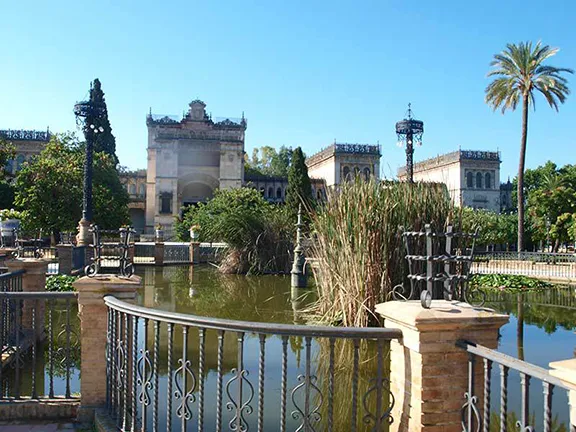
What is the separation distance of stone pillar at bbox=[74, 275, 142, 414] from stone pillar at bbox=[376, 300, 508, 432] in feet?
8.02

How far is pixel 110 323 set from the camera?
427cm

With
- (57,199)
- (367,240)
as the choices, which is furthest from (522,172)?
(57,199)

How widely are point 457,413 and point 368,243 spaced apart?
5144 millimetres

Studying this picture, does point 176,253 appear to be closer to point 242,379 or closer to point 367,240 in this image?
point 367,240

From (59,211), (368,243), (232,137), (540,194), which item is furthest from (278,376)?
(232,137)

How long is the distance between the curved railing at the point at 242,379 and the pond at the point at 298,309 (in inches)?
6.6

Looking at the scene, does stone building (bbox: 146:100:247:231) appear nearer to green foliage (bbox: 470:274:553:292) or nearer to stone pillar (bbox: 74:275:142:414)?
green foliage (bbox: 470:274:553:292)

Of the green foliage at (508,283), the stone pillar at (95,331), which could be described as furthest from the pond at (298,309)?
the stone pillar at (95,331)

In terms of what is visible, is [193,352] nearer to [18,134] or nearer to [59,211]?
[59,211]

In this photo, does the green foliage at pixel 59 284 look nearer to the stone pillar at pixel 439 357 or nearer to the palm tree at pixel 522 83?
the stone pillar at pixel 439 357

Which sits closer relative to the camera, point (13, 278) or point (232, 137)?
point (13, 278)

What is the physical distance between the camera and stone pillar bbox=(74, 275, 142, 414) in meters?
4.43

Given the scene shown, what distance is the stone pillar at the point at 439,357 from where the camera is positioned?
3.06 meters

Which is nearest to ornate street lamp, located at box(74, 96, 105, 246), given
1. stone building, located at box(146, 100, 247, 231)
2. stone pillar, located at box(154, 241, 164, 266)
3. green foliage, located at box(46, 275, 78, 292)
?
stone pillar, located at box(154, 241, 164, 266)
